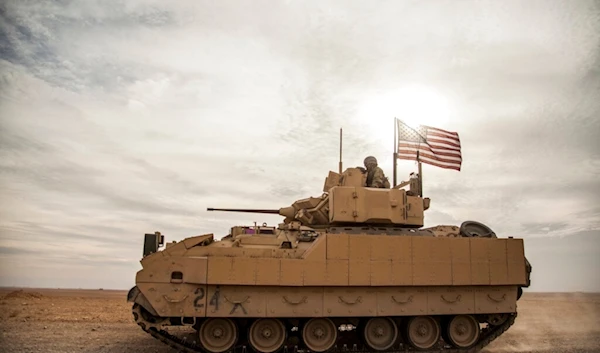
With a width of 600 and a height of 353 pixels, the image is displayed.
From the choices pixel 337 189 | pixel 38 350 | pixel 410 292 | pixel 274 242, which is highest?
pixel 337 189

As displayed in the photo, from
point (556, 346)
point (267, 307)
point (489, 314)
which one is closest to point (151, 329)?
point (267, 307)

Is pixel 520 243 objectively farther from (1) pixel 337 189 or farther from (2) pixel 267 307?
(2) pixel 267 307

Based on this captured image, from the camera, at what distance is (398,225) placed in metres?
15.2

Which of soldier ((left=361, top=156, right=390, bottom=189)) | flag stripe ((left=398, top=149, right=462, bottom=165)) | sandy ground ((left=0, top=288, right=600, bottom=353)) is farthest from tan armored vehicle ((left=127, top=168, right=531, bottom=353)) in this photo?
flag stripe ((left=398, top=149, right=462, bottom=165))

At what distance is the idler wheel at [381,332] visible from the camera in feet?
46.0

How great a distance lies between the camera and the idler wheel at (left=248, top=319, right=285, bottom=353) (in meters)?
13.2

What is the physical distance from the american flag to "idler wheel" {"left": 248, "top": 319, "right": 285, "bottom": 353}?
797cm

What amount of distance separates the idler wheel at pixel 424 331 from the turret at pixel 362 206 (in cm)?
290

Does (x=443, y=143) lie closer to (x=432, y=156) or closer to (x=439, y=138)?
(x=439, y=138)

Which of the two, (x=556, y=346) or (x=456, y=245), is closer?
(x=456, y=245)

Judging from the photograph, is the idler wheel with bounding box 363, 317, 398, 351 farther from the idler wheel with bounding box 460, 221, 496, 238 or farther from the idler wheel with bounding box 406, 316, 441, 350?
the idler wheel with bounding box 460, 221, 496, 238

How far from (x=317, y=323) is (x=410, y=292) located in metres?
2.83

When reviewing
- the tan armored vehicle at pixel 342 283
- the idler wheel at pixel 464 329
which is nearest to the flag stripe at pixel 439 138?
the tan armored vehicle at pixel 342 283

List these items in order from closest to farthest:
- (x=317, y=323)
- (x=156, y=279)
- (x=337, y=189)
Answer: (x=156, y=279)
(x=317, y=323)
(x=337, y=189)
